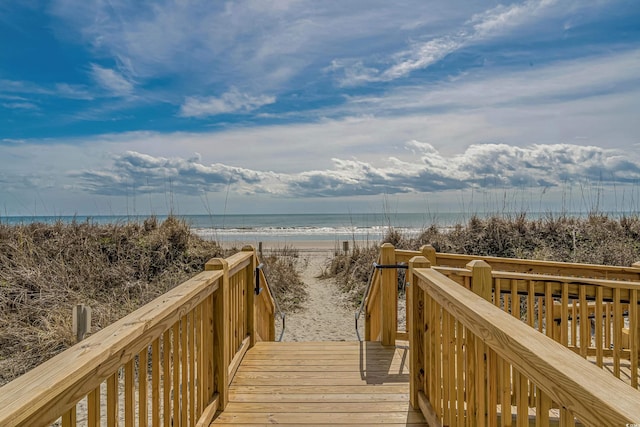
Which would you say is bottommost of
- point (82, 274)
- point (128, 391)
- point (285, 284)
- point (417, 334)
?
point (285, 284)

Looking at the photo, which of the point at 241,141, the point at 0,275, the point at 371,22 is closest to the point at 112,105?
the point at 241,141

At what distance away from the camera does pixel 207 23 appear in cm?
769

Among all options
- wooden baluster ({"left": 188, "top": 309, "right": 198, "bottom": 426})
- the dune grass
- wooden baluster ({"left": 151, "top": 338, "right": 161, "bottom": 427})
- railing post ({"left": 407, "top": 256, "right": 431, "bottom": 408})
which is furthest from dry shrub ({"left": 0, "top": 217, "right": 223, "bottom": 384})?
railing post ({"left": 407, "top": 256, "right": 431, "bottom": 408})

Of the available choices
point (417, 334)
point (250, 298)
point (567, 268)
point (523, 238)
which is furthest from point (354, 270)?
point (417, 334)

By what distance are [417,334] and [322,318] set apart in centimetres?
604

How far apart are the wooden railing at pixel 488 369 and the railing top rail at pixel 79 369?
124 centimetres

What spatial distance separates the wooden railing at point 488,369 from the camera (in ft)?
2.84

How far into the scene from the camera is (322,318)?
8578 millimetres

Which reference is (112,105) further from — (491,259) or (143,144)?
(491,259)

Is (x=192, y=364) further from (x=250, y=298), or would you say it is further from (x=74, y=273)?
(x=74, y=273)

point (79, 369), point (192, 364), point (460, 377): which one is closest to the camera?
point (79, 369)

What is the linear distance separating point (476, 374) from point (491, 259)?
7.73ft

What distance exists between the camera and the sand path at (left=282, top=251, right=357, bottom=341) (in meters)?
7.45

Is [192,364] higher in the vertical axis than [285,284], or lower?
higher
